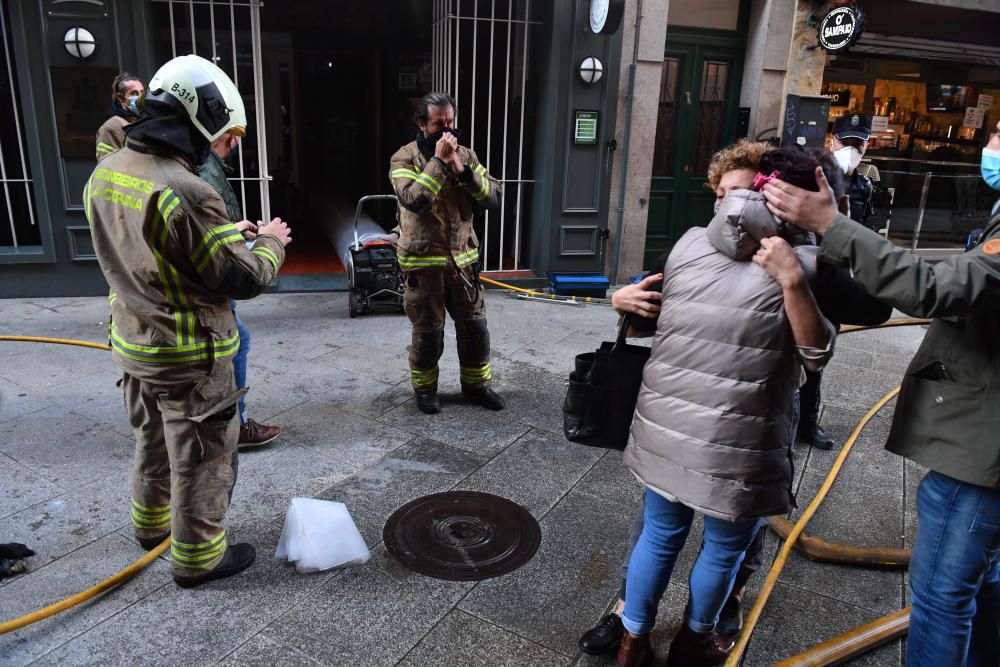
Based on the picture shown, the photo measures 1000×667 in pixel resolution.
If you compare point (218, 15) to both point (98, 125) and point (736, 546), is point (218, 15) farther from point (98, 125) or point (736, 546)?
point (736, 546)

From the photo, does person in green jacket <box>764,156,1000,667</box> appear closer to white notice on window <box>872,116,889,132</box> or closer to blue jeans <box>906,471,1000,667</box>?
blue jeans <box>906,471,1000,667</box>

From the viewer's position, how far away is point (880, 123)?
446 inches

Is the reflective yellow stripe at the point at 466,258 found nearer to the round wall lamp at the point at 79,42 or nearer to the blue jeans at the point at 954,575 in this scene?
the blue jeans at the point at 954,575

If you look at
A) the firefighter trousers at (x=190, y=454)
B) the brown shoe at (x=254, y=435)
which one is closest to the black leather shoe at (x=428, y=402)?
the brown shoe at (x=254, y=435)

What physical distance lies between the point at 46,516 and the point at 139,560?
2.53 feet

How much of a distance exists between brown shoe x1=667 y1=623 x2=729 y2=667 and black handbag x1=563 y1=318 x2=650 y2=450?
2.30ft

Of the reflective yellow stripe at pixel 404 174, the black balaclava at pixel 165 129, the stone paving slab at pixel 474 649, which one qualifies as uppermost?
the black balaclava at pixel 165 129

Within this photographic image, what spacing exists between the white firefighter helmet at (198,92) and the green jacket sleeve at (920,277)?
2.23m

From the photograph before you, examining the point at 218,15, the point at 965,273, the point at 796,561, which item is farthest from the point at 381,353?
the point at 218,15

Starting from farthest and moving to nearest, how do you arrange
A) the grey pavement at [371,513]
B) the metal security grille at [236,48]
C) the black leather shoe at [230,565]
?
the metal security grille at [236,48] < the black leather shoe at [230,565] < the grey pavement at [371,513]

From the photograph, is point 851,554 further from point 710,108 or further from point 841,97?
point 841,97

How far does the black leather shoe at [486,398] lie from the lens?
16.3 feet

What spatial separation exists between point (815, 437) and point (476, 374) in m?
2.25

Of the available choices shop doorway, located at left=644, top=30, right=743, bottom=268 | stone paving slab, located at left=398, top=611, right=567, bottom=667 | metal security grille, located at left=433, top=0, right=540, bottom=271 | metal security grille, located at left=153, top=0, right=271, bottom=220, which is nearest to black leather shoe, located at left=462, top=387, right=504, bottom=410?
stone paving slab, located at left=398, top=611, right=567, bottom=667
